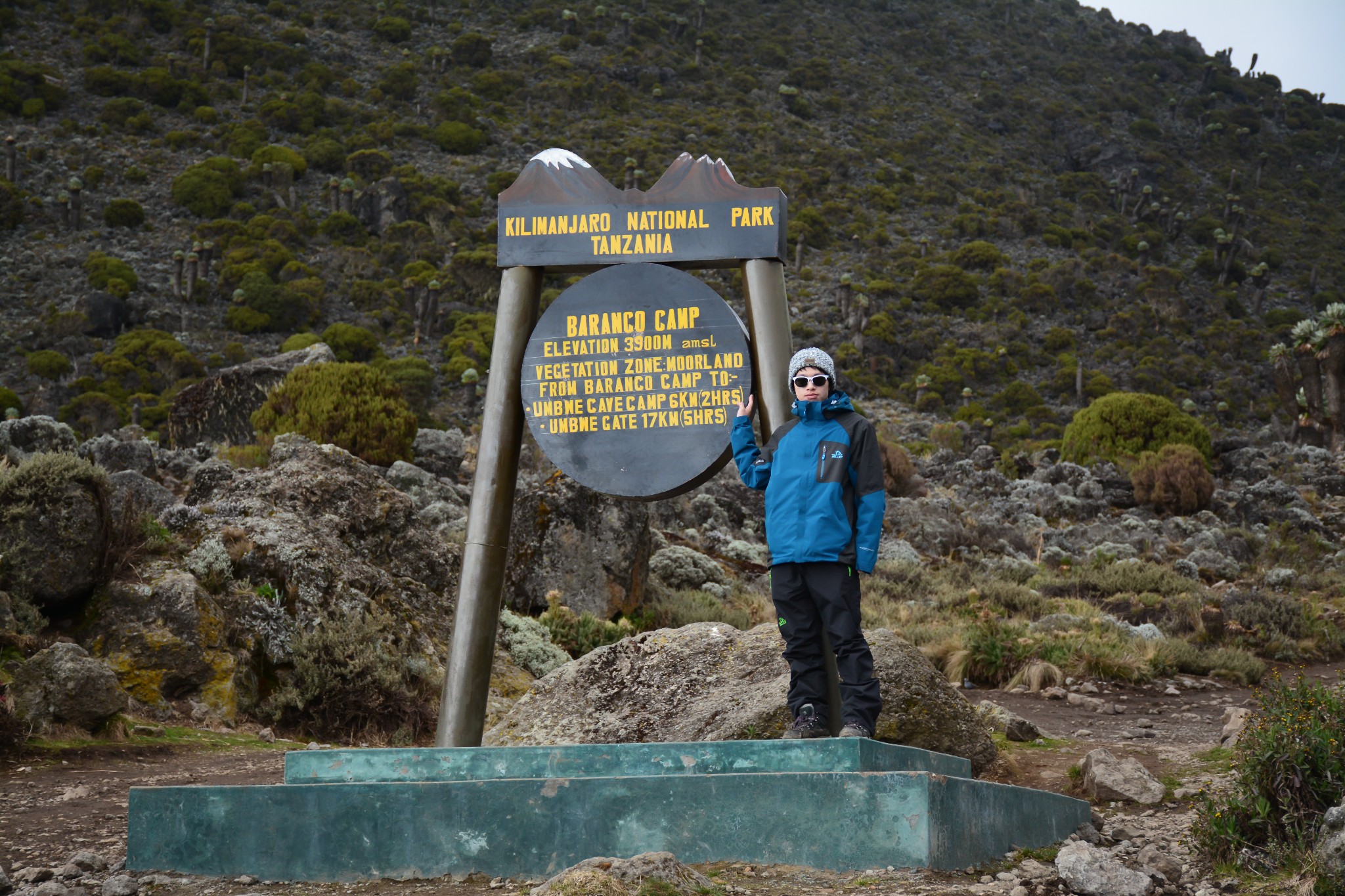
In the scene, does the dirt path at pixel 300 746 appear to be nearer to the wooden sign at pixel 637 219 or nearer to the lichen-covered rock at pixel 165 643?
the lichen-covered rock at pixel 165 643

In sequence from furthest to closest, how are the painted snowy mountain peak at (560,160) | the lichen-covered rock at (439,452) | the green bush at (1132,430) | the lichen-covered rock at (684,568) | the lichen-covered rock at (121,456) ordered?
1. the green bush at (1132,430)
2. the lichen-covered rock at (439,452)
3. the lichen-covered rock at (121,456)
4. the lichen-covered rock at (684,568)
5. the painted snowy mountain peak at (560,160)

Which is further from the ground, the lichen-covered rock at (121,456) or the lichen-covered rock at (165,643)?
the lichen-covered rock at (121,456)

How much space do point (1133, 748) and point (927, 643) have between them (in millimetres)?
4465

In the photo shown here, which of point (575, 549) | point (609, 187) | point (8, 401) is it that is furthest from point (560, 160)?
point (8, 401)

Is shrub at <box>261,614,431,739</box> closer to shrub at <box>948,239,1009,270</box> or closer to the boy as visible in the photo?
the boy

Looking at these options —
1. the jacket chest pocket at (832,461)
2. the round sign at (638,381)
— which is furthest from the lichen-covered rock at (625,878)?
the round sign at (638,381)

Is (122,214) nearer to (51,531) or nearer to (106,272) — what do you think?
(106,272)

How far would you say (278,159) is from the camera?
49938mm

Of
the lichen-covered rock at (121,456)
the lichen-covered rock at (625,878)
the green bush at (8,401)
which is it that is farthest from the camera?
the green bush at (8,401)

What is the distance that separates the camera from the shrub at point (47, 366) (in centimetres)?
3447

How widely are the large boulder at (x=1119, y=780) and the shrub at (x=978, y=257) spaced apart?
163 ft

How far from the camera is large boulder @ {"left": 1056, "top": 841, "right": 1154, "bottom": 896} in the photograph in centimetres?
354

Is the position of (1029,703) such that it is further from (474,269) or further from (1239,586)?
(474,269)

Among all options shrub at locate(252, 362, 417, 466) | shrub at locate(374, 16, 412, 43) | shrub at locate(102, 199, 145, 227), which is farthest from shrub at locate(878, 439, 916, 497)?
shrub at locate(374, 16, 412, 43)
